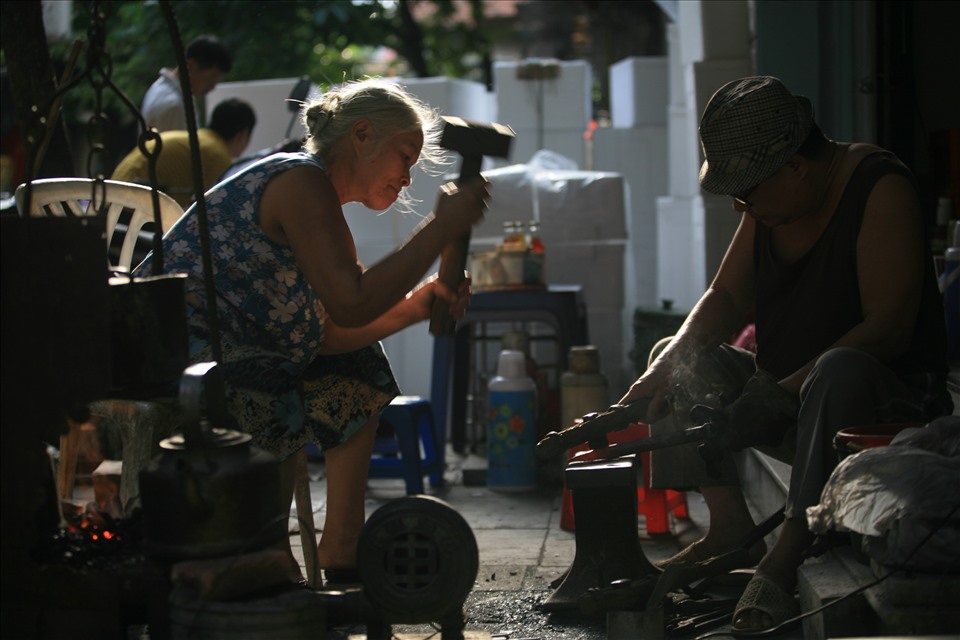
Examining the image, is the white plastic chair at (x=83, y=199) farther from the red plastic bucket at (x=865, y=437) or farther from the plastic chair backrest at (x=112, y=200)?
the red plastic bucket at (x=865, y=437)

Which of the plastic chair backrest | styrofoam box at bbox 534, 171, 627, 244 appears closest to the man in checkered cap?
the plastic chair backrest

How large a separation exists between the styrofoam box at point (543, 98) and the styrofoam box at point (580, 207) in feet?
6.62

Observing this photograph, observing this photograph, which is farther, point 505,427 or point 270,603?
point 505,427

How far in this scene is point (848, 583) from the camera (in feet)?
8.70

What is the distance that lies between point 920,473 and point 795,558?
0.56 meters

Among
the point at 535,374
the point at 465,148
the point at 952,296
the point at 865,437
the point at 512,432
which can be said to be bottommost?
the point at 512,432

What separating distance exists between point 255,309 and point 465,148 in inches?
27.3

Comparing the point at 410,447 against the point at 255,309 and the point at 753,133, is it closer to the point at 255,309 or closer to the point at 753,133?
the point at 255,309

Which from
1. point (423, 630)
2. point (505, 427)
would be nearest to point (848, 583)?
point (423, 630)

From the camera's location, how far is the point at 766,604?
110 inches

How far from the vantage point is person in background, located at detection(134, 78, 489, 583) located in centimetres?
294

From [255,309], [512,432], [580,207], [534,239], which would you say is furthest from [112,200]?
[580,207]

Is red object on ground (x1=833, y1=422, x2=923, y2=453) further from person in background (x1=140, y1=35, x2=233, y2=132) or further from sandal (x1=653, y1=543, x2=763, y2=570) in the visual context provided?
person in background (x1=140, y1=35, x2=233, y2=132)

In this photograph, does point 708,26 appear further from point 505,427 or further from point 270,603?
point 270,603
